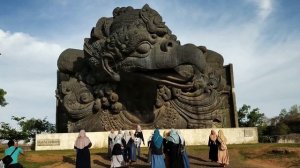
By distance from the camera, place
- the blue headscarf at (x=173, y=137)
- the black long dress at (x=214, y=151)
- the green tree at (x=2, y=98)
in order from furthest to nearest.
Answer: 1. the green tree at (x=2, y=98)
2. the black long dress at (x=214, y=151)
3. the blue headscarf at (x=173, y=137)

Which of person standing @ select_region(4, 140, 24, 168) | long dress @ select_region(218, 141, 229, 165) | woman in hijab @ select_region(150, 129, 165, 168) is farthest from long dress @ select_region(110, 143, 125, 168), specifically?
long dress @ select_region(218, 141, 229, 165)

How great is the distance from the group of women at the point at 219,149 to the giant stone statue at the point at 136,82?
450 cm

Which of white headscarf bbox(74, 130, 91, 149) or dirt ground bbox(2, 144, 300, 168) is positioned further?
dirt ground bbox(2, 144, 300, 168)

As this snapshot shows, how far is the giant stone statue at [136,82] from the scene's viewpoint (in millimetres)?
17109

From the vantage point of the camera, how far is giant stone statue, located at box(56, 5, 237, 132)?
17.1 metres

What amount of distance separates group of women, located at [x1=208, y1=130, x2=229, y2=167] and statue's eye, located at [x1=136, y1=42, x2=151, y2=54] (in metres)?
5.44

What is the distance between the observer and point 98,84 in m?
18.9

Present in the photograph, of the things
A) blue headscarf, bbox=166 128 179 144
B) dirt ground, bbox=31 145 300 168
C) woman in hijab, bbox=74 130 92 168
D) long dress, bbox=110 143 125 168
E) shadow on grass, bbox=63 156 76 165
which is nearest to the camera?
blue headscarf, bbox=166 128 179 144

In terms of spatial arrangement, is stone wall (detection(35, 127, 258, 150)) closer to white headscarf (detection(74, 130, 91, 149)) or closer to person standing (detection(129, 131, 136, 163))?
person standing (detection(129, 131, 136, 163))

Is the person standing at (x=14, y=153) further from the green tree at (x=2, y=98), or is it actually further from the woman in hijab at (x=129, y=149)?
the green tree at (x=2, y=98)

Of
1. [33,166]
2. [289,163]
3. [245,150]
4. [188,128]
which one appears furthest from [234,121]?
[33,166]

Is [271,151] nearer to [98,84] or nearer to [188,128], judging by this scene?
[188,128]

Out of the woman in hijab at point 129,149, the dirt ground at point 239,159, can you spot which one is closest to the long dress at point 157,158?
the dirt ground at point 239,159

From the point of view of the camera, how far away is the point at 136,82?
717 inches
